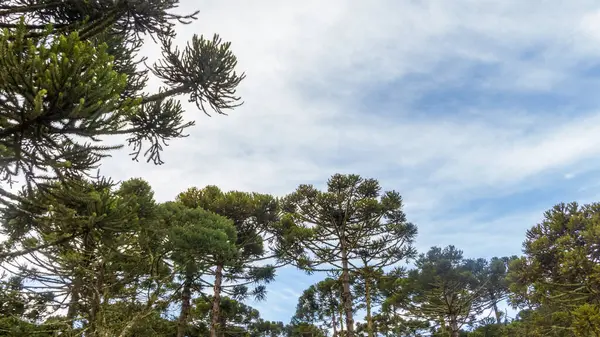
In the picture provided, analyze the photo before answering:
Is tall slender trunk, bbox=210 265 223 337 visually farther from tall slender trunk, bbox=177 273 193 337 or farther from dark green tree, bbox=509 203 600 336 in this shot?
dark green tree, bbox=509 203 600 336

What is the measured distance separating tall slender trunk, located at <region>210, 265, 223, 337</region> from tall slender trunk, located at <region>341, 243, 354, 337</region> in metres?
4.64

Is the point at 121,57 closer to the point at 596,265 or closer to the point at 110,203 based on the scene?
the point at 110,203

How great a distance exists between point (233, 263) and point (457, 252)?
9224 millimetres

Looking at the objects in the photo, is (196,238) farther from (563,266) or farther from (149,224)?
(563,266)

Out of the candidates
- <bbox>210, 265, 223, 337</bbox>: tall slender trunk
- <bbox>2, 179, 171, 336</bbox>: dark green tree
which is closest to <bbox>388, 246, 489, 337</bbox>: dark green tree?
<bbox>210, 265, 223, 337</bbox>: tall slender trunk

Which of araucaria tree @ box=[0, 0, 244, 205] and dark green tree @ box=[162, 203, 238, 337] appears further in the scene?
dark green tree @ box=[162, 203, 238, 337]

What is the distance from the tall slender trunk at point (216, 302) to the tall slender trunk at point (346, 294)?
464 centimetres

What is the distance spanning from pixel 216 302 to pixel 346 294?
4.83m

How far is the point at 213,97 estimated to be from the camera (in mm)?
6602

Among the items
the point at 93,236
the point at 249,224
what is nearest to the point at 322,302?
the point at 249,224

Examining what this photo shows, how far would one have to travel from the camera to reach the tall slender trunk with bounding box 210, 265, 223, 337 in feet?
41.1

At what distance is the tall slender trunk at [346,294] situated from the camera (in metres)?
12.1

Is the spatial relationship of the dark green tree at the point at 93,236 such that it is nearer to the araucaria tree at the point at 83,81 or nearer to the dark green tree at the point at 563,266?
the araucaria tree at the point at 83,81

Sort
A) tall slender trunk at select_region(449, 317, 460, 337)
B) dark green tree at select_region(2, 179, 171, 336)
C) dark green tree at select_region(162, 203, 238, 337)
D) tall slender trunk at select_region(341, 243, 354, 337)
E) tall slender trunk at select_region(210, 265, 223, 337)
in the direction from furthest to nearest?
tall slender trunk at select_region(449, 317, 460, 337)
tall slender trunk at select_region(210, 265, 223, 337)
tall slender trunk at select_region(341, 243, 354, 337)
dark green tree at select_region(162, 203, 238, 337)
dark green tree at select_region(2, 179, 171, 336)
